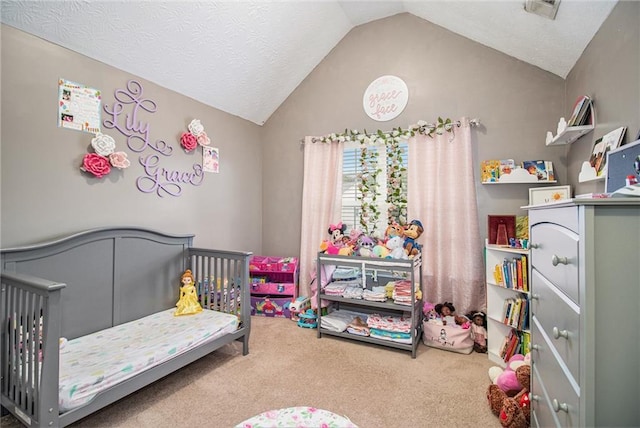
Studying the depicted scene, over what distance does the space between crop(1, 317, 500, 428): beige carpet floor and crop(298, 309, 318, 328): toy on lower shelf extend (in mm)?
389

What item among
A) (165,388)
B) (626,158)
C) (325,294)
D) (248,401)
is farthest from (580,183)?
(165,388)

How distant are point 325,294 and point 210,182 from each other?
1.69 m

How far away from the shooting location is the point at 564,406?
988 millimetres

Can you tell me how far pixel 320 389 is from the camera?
192cm

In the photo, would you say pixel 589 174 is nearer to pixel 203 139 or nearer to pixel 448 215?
pixel 448 215

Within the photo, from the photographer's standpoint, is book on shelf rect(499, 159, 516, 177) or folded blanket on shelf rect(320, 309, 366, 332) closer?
book on shelf rect(499, 159, 516, 177)

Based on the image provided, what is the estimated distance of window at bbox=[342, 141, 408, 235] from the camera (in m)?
3.04

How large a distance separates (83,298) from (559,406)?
105 inches

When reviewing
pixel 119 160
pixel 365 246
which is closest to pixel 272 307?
pixel 365 246

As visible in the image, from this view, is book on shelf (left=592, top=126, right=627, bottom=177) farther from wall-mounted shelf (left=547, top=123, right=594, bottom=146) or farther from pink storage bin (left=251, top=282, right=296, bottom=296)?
pink storage bin (left=251, top=282, right=296, bottom=296)

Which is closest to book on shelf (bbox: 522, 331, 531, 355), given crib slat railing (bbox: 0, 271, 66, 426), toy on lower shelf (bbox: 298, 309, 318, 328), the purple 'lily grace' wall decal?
toy on lower shelf (bbox: 298, 309, 318, 328)

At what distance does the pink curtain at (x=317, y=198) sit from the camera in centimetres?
330

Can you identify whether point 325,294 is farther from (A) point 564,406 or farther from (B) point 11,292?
(B) point 11,292

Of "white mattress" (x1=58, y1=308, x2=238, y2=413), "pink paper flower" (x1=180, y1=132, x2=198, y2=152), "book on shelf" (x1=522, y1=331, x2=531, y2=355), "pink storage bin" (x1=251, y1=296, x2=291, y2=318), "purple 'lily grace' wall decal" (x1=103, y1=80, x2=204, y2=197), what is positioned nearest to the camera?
"white mattress" (x1=58, y1=308, x2=238, y2=413)
